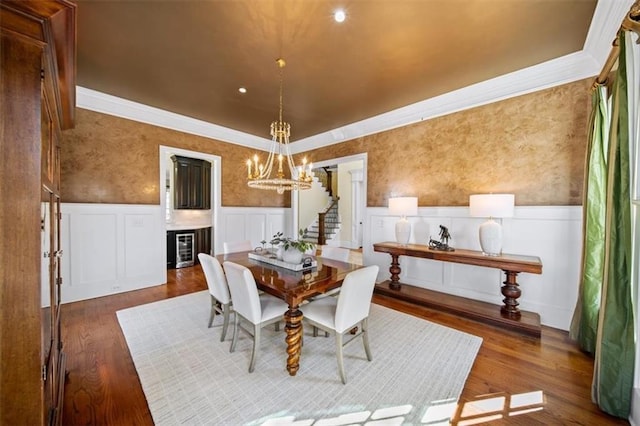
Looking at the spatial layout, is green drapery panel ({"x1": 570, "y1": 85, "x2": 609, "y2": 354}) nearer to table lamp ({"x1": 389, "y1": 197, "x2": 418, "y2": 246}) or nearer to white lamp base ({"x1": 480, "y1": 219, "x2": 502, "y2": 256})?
white lamp base ({"x1": 480, "y1": 219, "x2": 502, "y2": 256})

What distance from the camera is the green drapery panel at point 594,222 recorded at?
2164 mm

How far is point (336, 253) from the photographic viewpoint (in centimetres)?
304

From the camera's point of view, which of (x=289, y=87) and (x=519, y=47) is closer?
(x=519, y=47)

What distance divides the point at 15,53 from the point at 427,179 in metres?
3.93

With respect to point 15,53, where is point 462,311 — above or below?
below

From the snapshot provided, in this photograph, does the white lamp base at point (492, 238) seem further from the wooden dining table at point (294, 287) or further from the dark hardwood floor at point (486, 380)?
the wooden dining table at point (294, 287)

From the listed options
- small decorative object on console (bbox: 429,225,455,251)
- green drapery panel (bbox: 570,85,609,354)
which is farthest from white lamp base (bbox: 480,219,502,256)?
green drapery panel (bbox: 570,85,609,354)

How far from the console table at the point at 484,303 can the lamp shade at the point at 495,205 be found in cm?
50

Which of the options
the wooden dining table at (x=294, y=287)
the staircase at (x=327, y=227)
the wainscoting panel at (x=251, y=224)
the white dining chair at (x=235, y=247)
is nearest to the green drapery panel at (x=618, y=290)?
the wooden dining table at (x=294, y=287)

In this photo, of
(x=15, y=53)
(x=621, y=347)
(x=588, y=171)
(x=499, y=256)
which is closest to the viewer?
(x=15, y=53)

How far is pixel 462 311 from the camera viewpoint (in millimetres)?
2939

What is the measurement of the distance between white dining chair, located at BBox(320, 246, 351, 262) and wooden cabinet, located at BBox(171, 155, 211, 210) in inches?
147

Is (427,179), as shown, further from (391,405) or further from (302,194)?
(302,194)

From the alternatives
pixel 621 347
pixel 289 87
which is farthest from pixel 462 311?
pixel 289 87
